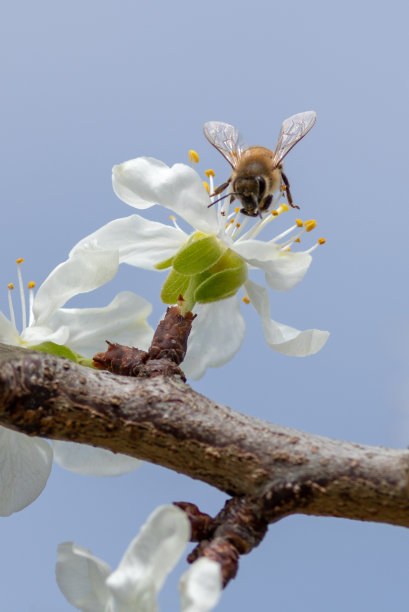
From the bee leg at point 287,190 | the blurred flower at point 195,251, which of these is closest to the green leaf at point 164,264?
the blurred flower at point 195,251

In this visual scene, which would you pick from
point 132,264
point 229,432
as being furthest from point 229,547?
point 132,264

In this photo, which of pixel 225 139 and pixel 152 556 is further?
pixel 225 139

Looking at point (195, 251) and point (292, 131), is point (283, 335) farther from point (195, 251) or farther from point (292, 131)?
point (292, 131)

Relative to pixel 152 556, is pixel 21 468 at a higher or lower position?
higher

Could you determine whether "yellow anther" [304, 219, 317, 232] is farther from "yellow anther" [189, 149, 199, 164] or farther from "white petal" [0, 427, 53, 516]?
"white petal" [0, 427, 53, 516]

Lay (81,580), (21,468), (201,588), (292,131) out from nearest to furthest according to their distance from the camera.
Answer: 1. (201,588)
2. (81,580)
3. (21,468)
4. (292,131)

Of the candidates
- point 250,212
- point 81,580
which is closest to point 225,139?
point 250,212

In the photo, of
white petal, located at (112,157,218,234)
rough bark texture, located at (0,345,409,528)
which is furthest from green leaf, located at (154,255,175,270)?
rough bark texture, located at (0,345,409,528)
